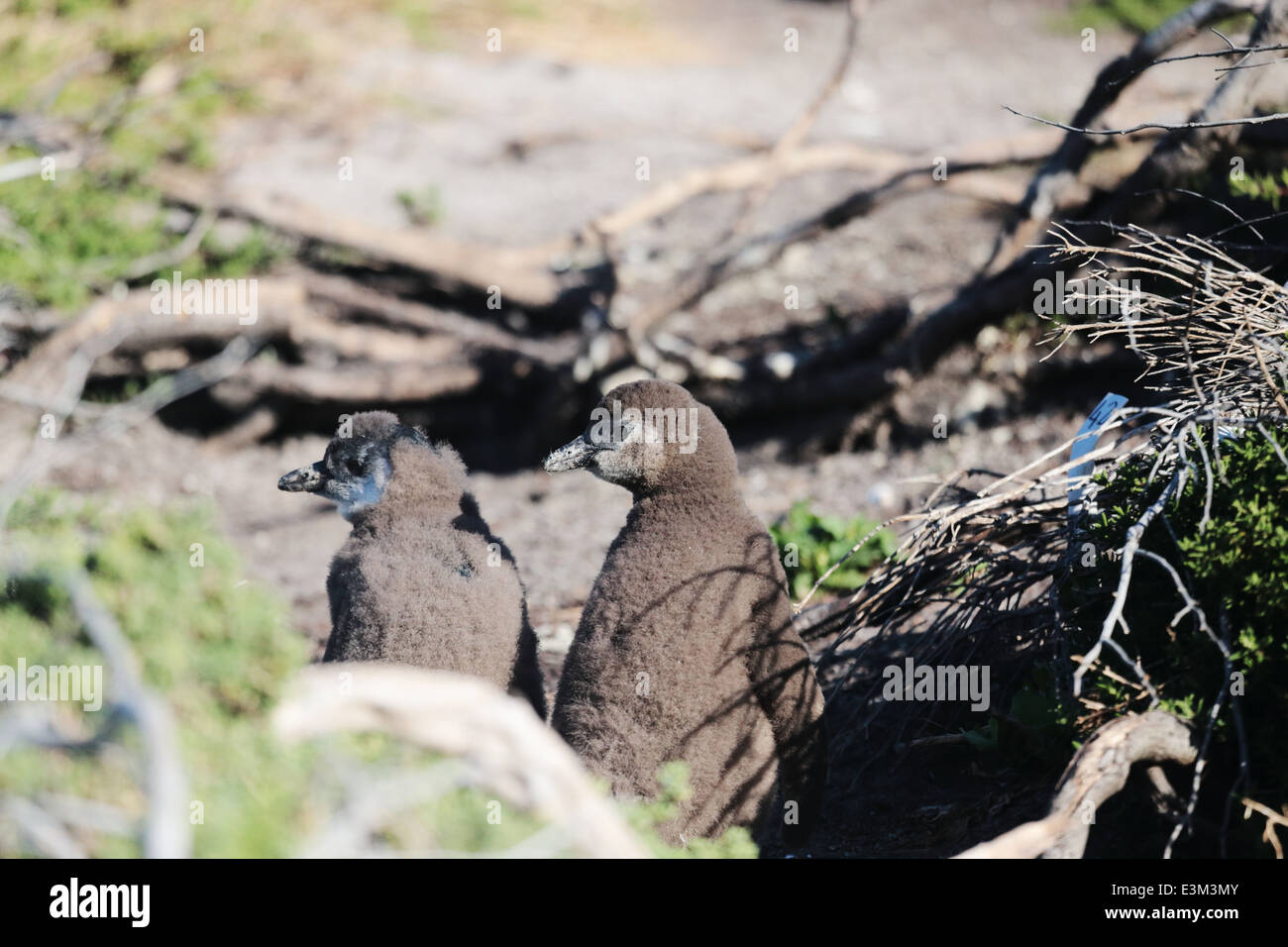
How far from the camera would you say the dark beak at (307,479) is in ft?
13.3

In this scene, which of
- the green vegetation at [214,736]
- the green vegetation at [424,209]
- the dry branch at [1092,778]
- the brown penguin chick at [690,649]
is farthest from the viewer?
the green vegetation at [424,209]

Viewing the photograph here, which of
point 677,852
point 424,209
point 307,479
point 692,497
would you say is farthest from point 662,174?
point 677,852

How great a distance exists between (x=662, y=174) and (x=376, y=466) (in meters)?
8.29

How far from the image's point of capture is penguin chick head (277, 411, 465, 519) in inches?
153

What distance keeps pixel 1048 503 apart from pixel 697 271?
13.7 ft

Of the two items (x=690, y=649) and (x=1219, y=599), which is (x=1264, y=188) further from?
(x=690, y=649)

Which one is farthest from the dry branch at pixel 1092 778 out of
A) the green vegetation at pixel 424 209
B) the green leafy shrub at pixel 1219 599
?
the green vegetation at pixel 424 209

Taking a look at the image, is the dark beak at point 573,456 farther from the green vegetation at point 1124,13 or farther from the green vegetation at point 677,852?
the green vegetation at point 1124,13

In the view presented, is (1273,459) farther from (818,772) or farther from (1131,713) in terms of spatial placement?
(818,772)

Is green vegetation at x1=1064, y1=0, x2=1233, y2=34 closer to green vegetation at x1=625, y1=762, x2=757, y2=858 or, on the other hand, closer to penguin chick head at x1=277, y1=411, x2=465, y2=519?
penguin chick head at x1=277, y1=411, x2=465, y2=519

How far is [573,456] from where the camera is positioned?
3641 mm

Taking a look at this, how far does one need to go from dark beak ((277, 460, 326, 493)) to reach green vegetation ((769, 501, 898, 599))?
219 cm

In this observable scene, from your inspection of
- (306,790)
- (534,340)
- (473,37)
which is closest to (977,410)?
(534,340)

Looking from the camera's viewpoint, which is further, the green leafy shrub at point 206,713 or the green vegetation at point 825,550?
the green vegetation at point 825,550
